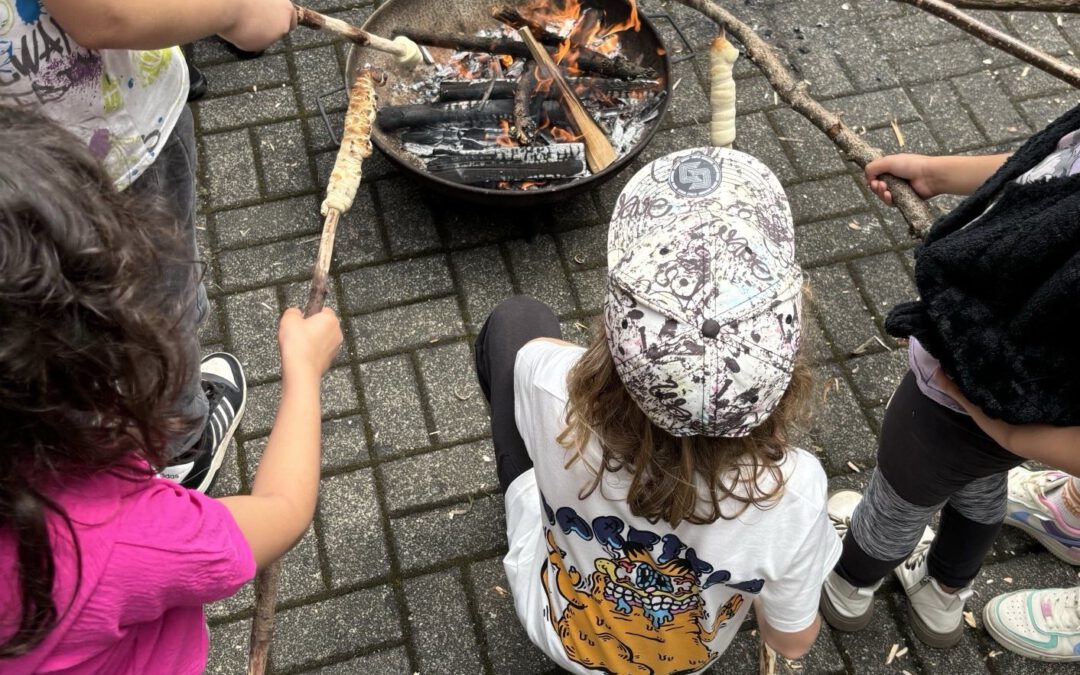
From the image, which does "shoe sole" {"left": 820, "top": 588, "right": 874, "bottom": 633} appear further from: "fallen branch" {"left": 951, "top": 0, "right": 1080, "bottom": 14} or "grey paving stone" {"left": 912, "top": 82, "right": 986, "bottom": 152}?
"grey paving stone" {"left": 912, "top": 82, "right": 986, "bottom": 152}

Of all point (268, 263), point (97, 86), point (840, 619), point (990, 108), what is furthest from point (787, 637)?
point (990, 108)

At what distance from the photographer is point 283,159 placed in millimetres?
3916

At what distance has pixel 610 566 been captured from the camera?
2.06 metres

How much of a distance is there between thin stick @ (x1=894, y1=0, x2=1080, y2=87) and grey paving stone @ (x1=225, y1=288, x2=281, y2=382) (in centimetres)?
234

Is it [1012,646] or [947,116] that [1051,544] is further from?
[947,116]

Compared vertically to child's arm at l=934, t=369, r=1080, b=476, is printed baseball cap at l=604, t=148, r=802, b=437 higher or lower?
higher

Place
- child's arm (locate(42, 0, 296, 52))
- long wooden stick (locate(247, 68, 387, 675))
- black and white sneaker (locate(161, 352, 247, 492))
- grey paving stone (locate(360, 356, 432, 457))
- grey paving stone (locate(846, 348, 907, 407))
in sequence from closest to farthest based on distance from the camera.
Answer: child's arm (locate(42, 0, 296, 52))
long wooden stick (locate(247, 68, 387, 675))
black and white sneaker (locate(161, 352, 247, 492))
grey paving stone (locate(360, 356, 432, 457))
grey paving stone (locate(846, 348, 907, 407))

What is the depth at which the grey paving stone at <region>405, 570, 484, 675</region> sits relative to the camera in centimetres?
285

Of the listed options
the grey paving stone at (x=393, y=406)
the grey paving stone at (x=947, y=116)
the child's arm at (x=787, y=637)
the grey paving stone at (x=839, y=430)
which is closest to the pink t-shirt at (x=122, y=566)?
the child's arm at (x=787, y=637)

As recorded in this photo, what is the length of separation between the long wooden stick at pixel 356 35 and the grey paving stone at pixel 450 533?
1481 millimetres

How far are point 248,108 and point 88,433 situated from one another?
9.65 ft

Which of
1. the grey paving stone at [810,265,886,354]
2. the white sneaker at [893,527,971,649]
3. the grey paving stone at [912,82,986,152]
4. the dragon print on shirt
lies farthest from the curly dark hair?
the grey paving stone at [912,82,986,152]

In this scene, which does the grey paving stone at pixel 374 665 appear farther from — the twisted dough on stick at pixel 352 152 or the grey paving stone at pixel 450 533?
the twisted dough on stick at pixel 352 152

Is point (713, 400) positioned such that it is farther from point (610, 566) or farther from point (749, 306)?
point (610, 566)
